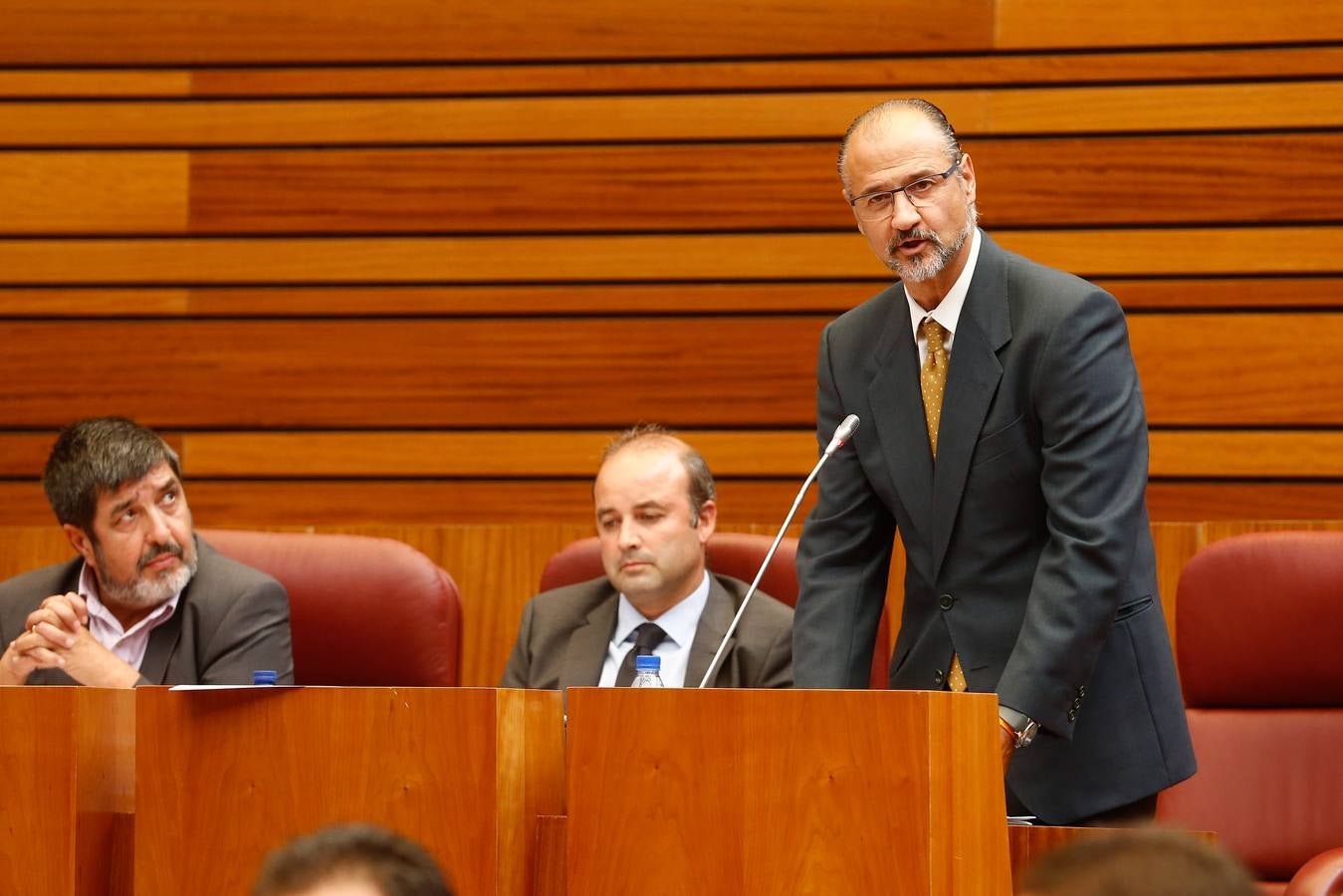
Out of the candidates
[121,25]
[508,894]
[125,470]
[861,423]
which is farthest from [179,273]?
[508,894]

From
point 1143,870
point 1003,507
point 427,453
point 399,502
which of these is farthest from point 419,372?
point 1143,870

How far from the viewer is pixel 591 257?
3.71 m

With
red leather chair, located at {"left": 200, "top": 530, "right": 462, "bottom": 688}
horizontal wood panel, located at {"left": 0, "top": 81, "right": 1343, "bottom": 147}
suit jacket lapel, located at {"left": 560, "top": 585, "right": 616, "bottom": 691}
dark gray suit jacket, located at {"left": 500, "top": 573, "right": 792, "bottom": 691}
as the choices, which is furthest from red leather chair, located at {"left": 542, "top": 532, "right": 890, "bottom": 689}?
horizontal wood panel, located at {"left": 0, "top": 81, "right": 1343, "bottom": 147}

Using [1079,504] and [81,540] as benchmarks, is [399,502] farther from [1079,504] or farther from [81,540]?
[1079,504]

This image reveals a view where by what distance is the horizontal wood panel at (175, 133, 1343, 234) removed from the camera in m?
3.51

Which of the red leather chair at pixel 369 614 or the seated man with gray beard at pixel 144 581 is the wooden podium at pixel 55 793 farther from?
the red leather chair at pixel 369 614

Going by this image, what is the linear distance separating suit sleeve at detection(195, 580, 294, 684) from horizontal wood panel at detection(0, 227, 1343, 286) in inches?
43.5

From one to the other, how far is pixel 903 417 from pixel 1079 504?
0.30 meters

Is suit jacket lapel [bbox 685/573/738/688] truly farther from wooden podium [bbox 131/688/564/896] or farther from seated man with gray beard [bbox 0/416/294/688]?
wooden podium [bbox 131/688/564/896]

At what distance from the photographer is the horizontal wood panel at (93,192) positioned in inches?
150

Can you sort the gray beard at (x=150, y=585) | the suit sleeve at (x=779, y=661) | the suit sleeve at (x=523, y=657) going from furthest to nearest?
1. the suit sleeve at (x=523, y=657)
2. the gray beard at (x=150, y=585)
3. the suit sleeve at (x=779, y=661)

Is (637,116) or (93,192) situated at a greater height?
(637,116)

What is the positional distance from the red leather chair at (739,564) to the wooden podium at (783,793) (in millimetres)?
1101

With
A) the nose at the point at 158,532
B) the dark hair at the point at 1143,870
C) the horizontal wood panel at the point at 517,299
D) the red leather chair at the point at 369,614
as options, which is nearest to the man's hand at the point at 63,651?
the nose at the point at 158,532
